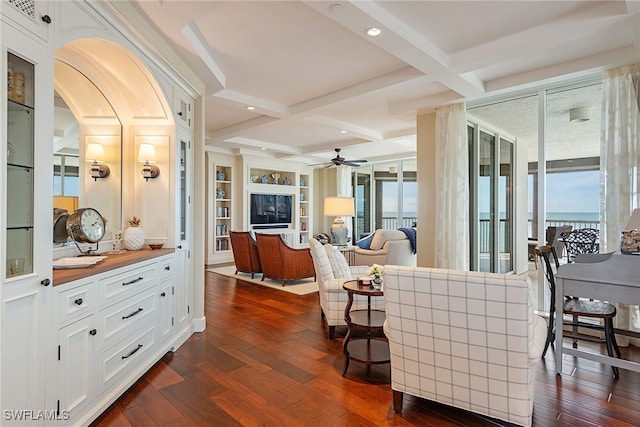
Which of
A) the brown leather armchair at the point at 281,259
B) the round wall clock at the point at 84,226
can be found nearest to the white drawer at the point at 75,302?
the round wall clock at the point at 84,226

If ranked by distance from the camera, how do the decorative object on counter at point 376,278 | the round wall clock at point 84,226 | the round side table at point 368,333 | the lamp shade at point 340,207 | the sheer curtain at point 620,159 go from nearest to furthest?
the round wall clock at point 84,226 → the round side table at point 368,333 → the decorative object on counter at point 376,278 → the sheer curtain at point 620,159 → the lamp shade at point 340,207

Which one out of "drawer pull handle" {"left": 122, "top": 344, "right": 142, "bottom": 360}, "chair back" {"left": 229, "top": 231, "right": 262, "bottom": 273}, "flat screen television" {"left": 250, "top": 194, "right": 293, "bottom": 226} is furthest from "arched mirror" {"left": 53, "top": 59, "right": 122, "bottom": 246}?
"flat screen television" {"left": 250, "top": 194, "right": 293, "bottom": 226}

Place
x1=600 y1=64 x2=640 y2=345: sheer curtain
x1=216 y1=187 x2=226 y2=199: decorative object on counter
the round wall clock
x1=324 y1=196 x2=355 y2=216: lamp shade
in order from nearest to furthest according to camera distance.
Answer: the round wall clock < x1=600 y1=64 x2=640 y2=345: sheer curtain < x1=324 y1=196 x2=355 y2=216: lamp shade < x1=216 y1=187 x2=226 y2=199: decorative object on counter

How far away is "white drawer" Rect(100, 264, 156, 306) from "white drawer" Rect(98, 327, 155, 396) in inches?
12.9

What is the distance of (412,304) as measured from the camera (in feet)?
6.40

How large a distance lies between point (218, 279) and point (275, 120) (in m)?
3.03

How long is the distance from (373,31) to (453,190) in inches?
94.1

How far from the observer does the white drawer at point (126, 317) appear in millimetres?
2189

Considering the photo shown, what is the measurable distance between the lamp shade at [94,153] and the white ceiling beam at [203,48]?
115cm

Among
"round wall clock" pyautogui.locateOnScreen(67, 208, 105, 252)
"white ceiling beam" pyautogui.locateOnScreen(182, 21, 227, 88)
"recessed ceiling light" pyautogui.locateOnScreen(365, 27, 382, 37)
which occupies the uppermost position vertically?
"white ceiling beam" pyautogui.locateOnScreen(182, 21, 227, 88)

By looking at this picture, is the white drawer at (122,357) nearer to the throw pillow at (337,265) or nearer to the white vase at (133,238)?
the white vase at (133,238)

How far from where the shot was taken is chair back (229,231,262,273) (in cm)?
611

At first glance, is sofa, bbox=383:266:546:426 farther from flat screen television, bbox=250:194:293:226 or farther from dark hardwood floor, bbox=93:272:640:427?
flat screen television, bbox=250:194:293:226

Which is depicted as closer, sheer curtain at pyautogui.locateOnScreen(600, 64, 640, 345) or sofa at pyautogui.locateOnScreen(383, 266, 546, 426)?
sofa at pyautogui.locateOnScreen(383, 266, 546, 426)
